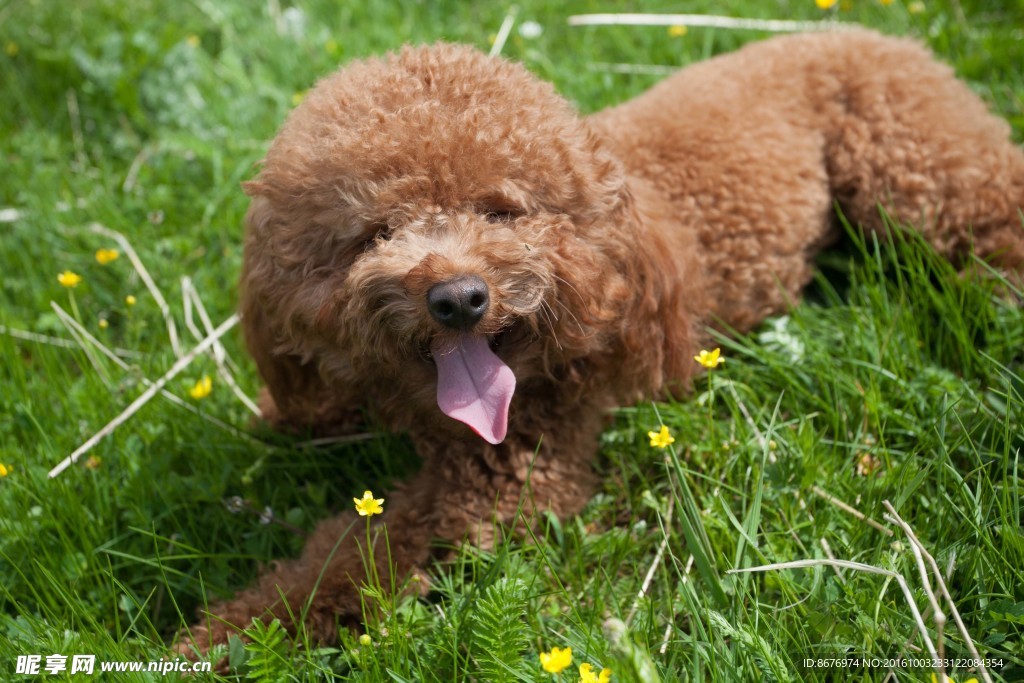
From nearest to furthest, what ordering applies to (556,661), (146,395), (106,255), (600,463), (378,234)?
(556,661) → (378,234) → (600,463) → (146,395) → (106,255)

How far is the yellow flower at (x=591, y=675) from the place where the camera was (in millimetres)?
1921

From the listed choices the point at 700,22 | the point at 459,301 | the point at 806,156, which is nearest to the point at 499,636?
the point at 459,301

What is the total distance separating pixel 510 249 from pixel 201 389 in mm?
1469

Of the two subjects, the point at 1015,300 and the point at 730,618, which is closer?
the point at 730,618

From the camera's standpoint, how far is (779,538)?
2557 mm

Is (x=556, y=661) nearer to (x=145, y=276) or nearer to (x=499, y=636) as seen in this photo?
(x=499, y=636)

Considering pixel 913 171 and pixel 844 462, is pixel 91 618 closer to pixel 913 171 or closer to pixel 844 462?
pixel 844 462

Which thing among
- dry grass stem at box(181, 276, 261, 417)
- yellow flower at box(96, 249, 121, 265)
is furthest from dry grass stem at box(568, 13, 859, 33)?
yellow flower at box(96, 249, 121, 265)

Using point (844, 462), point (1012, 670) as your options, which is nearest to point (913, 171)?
point (844, 462)

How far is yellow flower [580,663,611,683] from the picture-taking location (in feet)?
6.30

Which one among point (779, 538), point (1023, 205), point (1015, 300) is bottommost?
point (779, 538)

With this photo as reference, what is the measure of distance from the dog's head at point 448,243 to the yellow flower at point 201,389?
24.0 inches

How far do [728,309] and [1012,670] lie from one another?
155 centimetres

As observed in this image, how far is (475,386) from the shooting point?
2467 millimetres
